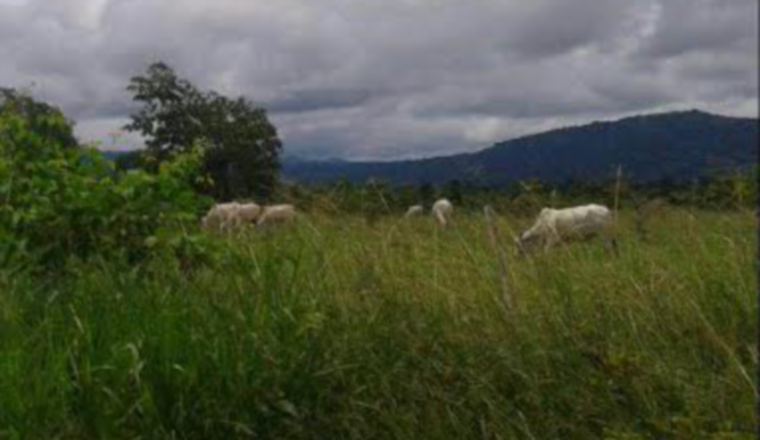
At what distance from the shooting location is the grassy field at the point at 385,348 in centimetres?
347

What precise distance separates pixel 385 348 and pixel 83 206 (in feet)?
6.86

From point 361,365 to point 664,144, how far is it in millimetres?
4738

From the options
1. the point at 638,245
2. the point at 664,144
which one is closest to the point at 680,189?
the point at 638,245

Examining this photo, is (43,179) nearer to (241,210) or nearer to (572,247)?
(241,210)

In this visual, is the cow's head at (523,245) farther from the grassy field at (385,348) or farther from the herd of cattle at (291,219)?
the grassy field at (385,348)

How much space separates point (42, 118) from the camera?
20.1 ft

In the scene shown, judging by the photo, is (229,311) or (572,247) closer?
(229,311)

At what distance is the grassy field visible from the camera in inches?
137

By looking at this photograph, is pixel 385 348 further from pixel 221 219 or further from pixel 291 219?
pixel 221 219

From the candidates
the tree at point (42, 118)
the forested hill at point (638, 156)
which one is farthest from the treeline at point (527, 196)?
the tree at point (42, 118)

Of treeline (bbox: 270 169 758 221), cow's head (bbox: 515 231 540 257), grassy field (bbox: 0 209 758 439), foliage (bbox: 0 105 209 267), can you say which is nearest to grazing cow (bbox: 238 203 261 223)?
treeline (bbox: 270 169 758 221)

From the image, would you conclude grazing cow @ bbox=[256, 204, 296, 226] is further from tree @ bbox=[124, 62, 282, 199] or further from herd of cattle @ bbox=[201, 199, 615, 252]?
tree @ bbox=[124, 62, 282, 199]

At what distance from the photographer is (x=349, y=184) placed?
619 cm

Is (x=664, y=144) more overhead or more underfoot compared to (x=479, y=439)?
more overhead
